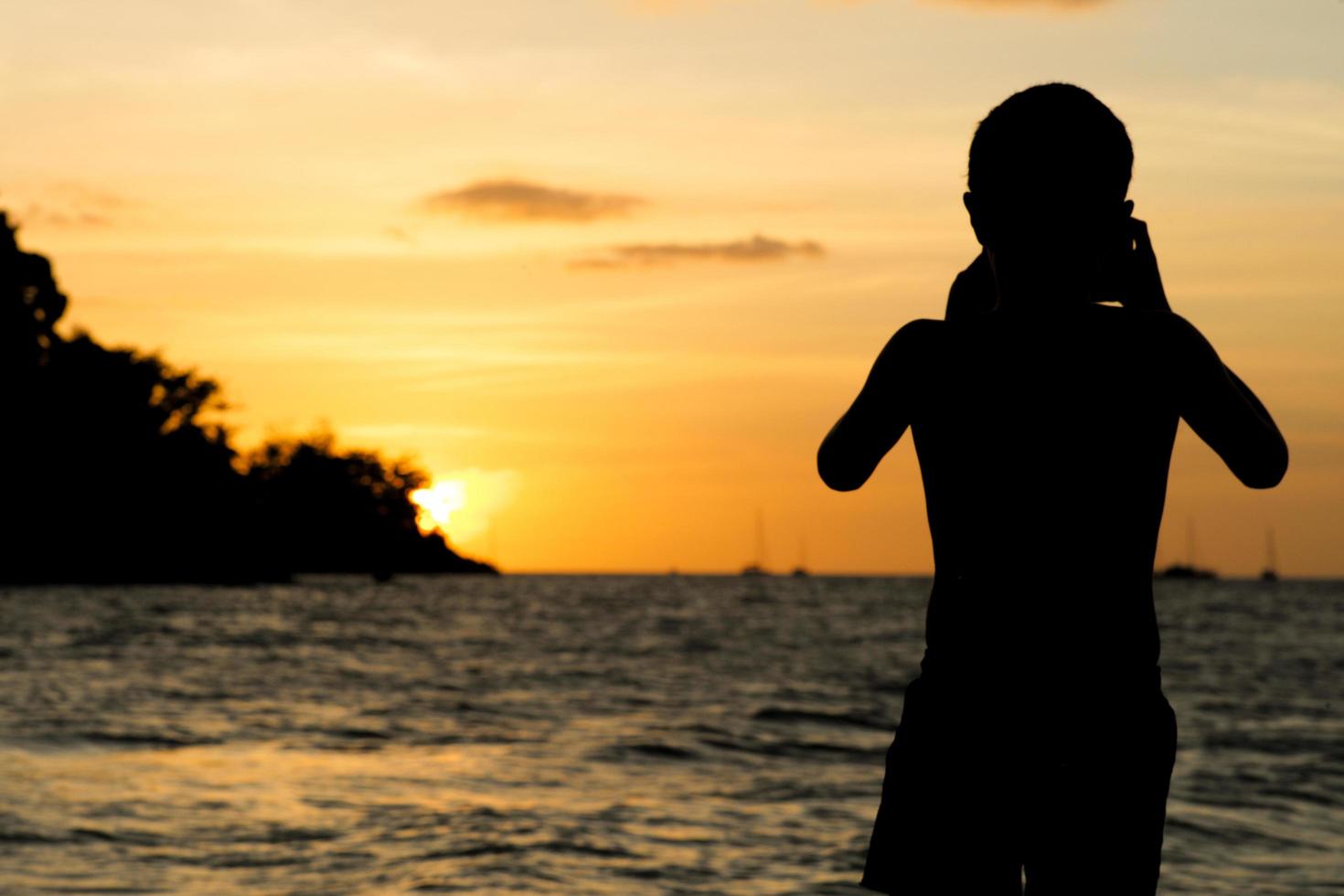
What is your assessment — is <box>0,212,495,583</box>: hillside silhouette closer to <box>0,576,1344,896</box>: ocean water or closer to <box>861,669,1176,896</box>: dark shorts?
<box>0,576,1344,896</box>: ocean water

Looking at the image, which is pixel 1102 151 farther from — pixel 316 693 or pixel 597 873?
pixel 316 693

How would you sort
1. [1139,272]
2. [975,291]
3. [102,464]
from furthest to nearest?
[102,464]
[975,291]
[1139,272]

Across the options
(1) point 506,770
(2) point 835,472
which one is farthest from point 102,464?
(2) point 835,472

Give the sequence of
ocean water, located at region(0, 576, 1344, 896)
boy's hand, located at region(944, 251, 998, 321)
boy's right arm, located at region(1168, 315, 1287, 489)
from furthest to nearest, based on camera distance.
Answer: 1. ocean water, located at region(0, 576, 1344, 896)
2. boy's hand, located at region(944, 251, 998, 321)
3. boy's right arm, located at region(1168, 315, 1287, 489)

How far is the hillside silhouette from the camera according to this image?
79.9m

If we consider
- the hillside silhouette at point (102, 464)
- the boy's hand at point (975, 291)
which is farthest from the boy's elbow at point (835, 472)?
the hillside silhouette at point (102, 464)

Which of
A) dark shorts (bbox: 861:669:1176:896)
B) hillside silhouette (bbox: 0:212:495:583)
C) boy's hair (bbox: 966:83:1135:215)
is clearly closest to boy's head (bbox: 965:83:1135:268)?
boy's hair (bbox: 966:83:1135:215)

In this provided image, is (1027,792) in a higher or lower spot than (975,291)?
lower

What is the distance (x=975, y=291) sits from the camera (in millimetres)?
2490

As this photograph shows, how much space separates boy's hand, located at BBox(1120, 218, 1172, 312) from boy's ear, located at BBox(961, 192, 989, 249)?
0.21 meters

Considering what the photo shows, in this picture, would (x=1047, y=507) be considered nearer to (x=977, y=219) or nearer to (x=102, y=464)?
(x=977, y=219)

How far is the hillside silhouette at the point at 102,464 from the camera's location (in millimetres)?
79938

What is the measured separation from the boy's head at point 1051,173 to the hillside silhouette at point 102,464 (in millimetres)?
80445

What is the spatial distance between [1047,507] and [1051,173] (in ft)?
1.62
